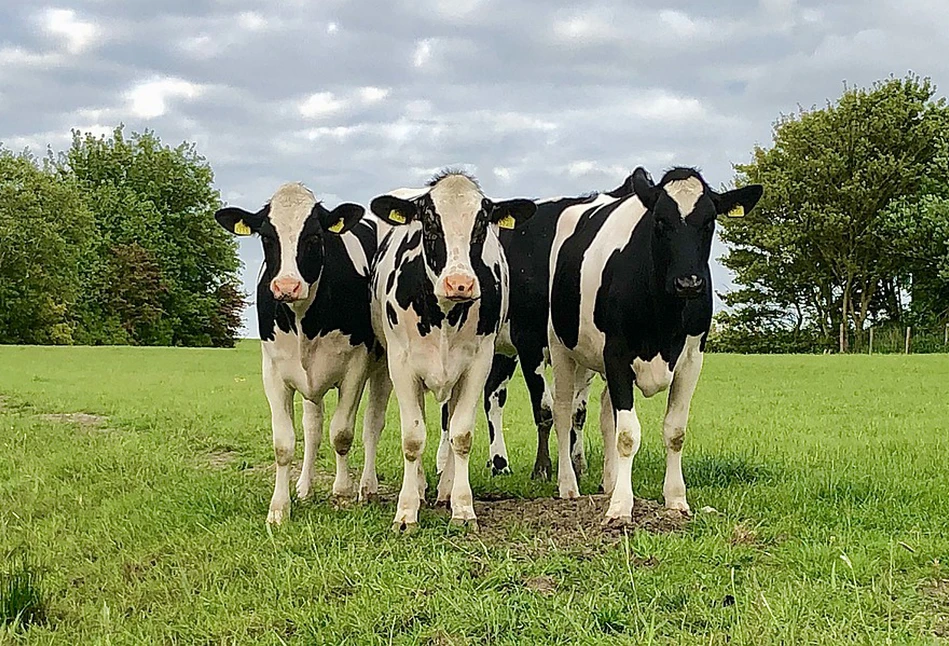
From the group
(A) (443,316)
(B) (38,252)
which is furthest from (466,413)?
(B) (38,252)

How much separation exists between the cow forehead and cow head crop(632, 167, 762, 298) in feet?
8.01

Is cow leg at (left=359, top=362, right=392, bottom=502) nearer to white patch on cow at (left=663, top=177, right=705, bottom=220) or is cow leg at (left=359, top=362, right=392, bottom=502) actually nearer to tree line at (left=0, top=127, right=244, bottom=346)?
white patch on cow at (left=663, top=177, right=705, bottom=220)

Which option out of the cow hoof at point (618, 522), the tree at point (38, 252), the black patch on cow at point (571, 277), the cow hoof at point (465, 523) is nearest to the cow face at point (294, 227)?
the black patch on cow at point (571, 277)

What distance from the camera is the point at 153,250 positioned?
2151 inches

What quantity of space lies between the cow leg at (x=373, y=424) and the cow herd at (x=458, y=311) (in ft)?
0.06

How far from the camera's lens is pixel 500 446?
31.3 ft

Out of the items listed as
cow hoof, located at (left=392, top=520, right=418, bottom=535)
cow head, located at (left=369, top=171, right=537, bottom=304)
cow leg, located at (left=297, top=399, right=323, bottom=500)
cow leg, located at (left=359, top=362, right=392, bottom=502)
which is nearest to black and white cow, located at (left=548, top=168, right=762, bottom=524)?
cow head, located at (left=369, top=171, right=537, bottom=304)

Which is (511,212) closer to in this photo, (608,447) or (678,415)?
(678,415)

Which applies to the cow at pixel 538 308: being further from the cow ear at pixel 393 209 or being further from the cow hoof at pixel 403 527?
the cow hoof at pixel 403 527

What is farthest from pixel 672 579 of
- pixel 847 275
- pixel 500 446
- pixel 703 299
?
pixel 847 275

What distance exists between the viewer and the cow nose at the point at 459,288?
6168 mm

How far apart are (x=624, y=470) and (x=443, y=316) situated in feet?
5.42

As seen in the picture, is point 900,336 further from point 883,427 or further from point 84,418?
point 84,418

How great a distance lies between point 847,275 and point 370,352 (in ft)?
121
